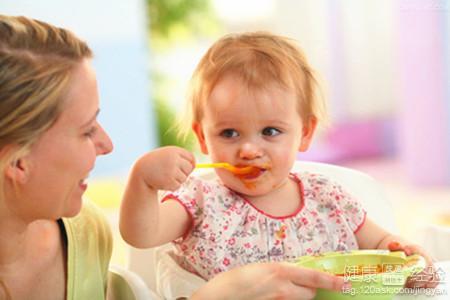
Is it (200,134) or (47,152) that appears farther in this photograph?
(200,134)

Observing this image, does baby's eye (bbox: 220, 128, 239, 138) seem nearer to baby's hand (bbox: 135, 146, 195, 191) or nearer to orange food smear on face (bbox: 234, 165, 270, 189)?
orange food smear on face (bbox: 234, 165, 270, 189)

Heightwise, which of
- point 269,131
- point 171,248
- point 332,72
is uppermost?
point 269,131

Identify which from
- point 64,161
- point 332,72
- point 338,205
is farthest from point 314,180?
point 332,72

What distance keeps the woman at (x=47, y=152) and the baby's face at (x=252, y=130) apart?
23 centimetres

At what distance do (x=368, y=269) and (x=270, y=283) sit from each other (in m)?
0.17

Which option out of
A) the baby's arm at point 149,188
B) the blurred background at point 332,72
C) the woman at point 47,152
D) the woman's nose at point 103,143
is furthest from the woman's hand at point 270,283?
the blurred background at point 332,72

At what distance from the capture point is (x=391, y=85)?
167 inches

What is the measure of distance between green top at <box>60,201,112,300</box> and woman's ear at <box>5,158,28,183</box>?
176 millimetres

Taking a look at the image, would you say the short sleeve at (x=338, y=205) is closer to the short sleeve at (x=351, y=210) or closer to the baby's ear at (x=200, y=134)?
the short sleeve at (x=351, y=210)

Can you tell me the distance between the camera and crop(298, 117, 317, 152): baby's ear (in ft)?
4.38

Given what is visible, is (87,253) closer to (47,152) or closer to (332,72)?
(47,152)

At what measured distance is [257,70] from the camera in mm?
1248

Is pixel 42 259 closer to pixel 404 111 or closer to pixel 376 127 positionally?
pixel 404 111

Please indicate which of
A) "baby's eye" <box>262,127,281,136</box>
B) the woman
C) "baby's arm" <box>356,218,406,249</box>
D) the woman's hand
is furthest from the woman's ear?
"baby's arm" <box>356,218,406,249</box>
